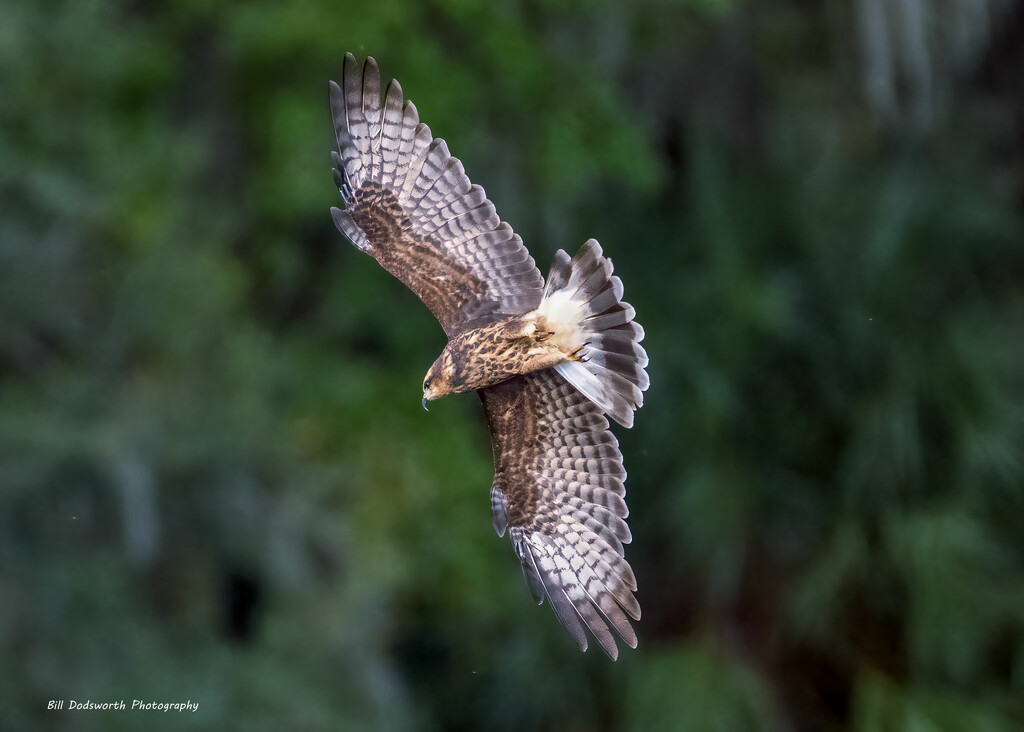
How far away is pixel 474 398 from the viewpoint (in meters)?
8.60

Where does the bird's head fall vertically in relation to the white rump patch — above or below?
below

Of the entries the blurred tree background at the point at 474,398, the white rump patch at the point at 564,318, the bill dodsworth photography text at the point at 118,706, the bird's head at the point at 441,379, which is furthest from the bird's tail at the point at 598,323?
the bill dodsworth photography text at the point at 118,706

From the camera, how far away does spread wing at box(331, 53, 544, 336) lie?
319cm

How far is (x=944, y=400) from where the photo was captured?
7.57 m

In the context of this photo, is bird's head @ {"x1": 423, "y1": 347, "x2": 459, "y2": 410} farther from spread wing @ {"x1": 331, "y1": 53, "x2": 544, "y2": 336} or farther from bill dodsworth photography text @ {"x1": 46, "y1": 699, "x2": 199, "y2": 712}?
bill dodsworth photography text @ {"x1": 46, "y1": 699, "x2": 199, "y2": 712}

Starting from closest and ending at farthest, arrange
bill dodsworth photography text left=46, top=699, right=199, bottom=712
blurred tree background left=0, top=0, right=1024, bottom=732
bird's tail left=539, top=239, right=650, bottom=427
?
bird's tail left=539, top=239, right=650, bottom=427
bill dodsworth photography text left=46, top=699, right=199, bottom=712
blurred tree background left=0, top=0, right=1024, bottom=732

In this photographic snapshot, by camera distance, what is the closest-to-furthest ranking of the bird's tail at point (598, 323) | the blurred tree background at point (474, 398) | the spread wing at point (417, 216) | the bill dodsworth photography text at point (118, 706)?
1. the bird's tail at point (598, 323)
2. the spread wing at point (417, 216)
3. the bill dodsworth photography text at point (118, 706)
4. the blurred tree background at point (474, 398)

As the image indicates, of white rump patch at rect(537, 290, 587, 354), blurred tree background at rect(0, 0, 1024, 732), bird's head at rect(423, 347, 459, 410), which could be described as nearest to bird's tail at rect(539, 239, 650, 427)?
white rump patch at rect(537, 290, 587, 354)

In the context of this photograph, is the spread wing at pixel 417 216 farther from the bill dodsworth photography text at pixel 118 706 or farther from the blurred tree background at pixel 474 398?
the bill dodsworth photography text at pixel 118 706

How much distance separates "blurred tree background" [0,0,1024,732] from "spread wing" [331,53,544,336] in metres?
3.70

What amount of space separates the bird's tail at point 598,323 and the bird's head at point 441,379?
0.78 feet

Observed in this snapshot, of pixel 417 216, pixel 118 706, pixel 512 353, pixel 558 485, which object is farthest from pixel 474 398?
pixel 512 353

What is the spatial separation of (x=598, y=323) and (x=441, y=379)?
370 mm

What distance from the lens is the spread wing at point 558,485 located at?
3.28 meters
